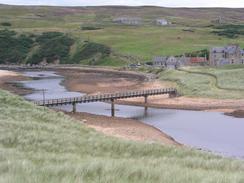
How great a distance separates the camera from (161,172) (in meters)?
14.8

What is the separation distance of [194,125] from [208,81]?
34899mm

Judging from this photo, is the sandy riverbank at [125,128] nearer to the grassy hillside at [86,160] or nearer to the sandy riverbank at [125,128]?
the sandy riverbank at [125,128]

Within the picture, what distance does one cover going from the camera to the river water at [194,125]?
132 feet

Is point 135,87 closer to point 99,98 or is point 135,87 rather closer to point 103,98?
point 103,98

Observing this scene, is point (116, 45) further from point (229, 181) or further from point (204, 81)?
point (229, 181)

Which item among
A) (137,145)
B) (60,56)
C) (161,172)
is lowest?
(60,56)

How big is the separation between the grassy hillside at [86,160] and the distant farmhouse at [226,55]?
261ft

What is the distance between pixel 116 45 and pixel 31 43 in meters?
24.2

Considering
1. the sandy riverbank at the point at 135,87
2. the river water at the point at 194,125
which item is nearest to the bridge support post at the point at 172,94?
the sandy riverbank at the point at 135,87

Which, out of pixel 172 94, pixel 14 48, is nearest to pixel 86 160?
pixel 172 94

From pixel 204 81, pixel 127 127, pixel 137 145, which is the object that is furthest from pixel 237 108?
pixel 137 145

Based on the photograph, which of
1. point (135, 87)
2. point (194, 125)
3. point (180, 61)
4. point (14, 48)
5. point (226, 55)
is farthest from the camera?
point (14, 48)

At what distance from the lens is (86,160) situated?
17578 millimetres

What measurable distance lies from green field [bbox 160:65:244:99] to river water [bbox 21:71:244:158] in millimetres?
12290
